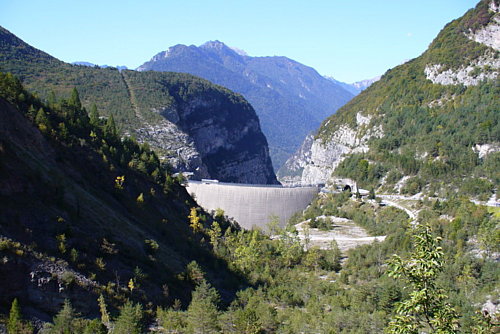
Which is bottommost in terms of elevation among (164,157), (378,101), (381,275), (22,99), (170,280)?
(381,275)

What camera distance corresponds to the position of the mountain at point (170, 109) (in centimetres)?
10631

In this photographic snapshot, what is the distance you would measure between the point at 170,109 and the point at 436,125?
6742cm

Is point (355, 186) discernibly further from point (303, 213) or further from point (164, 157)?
point (164, 157)

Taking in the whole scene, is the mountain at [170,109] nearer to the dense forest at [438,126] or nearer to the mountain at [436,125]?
the mountain at [436,125]

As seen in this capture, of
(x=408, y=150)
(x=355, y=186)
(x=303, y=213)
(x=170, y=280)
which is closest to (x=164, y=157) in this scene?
(x=303, y=213)

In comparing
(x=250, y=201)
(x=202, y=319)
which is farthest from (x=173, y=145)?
(x=202, y=319)

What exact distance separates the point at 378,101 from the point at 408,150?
2878 centimetres

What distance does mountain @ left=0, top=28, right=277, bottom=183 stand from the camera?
106 m

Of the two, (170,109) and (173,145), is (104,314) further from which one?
(170,109)

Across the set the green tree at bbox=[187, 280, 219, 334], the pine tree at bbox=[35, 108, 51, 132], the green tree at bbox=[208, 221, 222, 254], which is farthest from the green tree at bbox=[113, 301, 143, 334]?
the green tree at bbox=[208, 221, 222, 254]

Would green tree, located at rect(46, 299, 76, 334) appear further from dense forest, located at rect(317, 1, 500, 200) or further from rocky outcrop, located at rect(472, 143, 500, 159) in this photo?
rocky outcrop, located at rect(472, 143, 500, 159)

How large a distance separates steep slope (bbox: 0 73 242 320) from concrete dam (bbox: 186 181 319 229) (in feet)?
95.8

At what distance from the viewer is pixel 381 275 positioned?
44.1 m

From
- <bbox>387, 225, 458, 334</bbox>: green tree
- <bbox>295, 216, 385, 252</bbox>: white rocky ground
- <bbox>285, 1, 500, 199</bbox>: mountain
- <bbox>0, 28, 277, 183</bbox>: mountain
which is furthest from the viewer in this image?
<bbox>0, 28, 277, 183</bbox>: mountain
